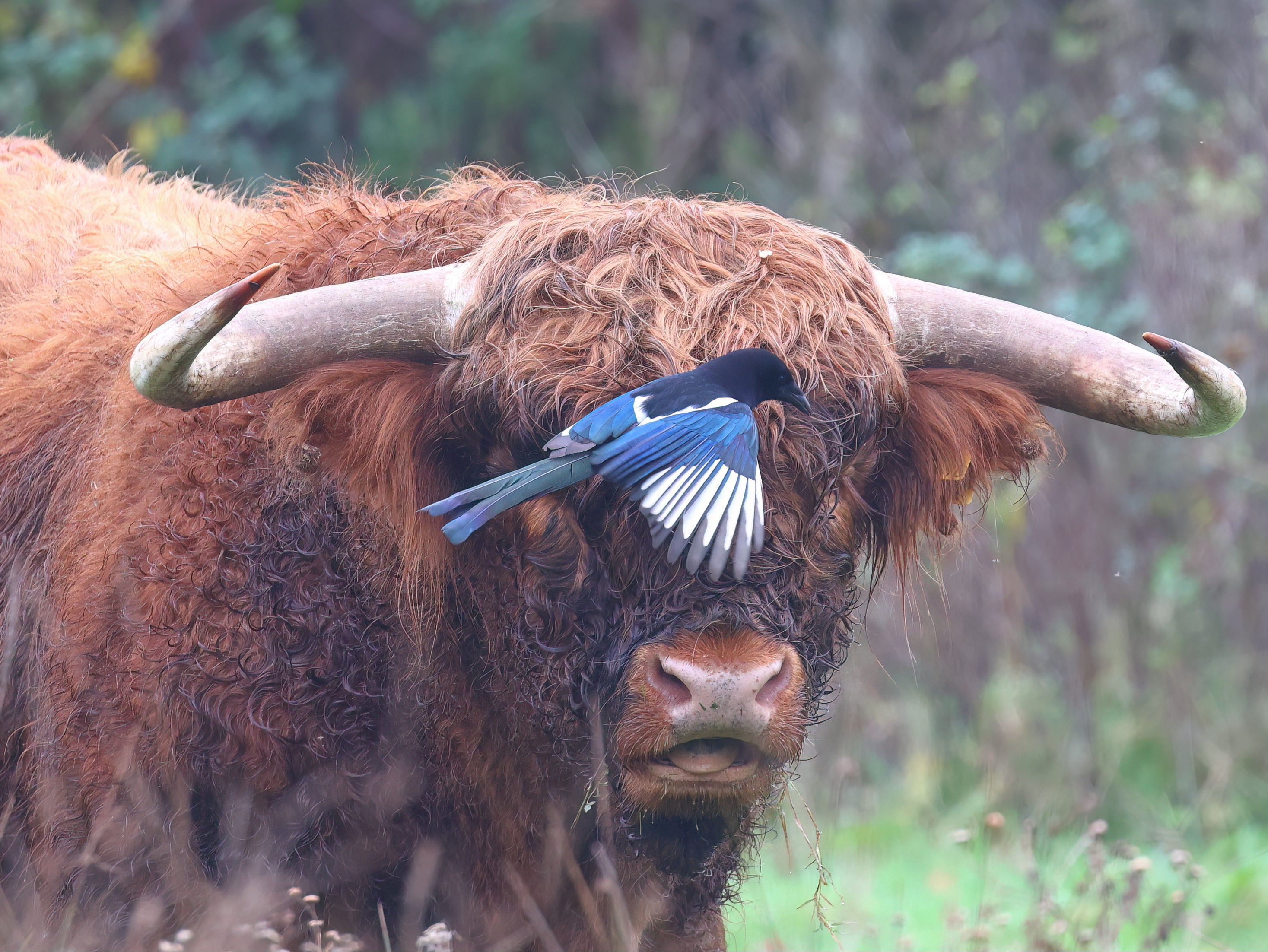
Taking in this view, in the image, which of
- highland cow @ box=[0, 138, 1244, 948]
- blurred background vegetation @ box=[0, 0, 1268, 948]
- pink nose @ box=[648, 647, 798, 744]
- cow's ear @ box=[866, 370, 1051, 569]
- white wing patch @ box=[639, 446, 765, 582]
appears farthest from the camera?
blurred background vegetation @ box=[0, 0, 1268, 948]

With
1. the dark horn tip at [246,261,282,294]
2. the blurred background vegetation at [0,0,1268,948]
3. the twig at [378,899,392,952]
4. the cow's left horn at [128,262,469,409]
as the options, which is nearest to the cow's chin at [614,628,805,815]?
the twig at [378,899,392,952]

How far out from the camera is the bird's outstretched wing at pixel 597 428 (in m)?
2.21

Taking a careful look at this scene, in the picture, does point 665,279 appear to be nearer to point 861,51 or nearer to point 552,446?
point 552,446

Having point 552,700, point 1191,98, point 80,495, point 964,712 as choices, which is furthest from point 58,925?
point 1191,98

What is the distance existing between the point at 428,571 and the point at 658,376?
583mm

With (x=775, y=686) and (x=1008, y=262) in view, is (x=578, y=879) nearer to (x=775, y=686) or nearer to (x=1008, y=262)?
(x=775, y=686)

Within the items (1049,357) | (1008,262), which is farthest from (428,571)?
(1008,262)

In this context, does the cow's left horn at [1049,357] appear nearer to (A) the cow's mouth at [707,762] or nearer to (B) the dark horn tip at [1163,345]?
(B) the dark horn tip at [1163,345]

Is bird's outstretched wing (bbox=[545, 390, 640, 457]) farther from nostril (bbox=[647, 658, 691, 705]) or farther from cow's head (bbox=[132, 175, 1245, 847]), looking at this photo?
nostril (bbox=[647, 658, 691, 705])

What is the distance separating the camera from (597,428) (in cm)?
221

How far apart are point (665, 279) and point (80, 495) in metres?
1.29

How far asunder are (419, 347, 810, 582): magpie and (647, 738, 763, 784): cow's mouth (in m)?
0.28

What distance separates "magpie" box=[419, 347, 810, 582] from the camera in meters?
2.05

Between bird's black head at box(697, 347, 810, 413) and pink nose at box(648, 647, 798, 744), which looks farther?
bird's black head at box(697, 347, 810, 413)
